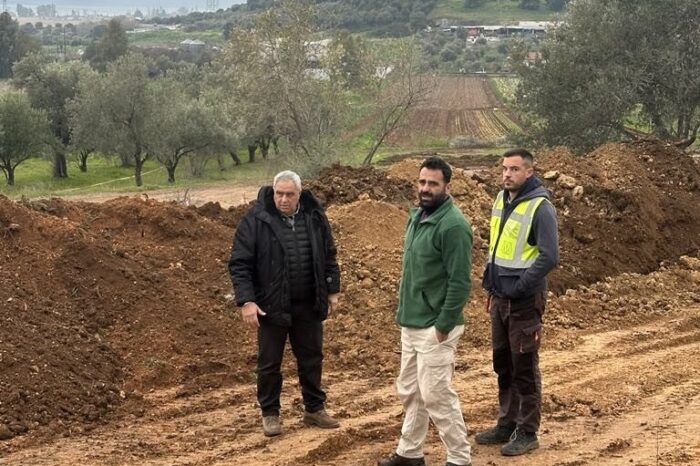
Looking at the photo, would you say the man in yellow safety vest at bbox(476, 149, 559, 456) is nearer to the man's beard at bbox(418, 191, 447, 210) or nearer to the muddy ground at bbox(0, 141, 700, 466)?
the muddy ground at bbox(0, 141, 700, 466)

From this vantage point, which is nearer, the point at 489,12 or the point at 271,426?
the point at 271,426

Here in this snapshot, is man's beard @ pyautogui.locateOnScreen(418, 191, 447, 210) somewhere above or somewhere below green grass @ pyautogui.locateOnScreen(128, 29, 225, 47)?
below

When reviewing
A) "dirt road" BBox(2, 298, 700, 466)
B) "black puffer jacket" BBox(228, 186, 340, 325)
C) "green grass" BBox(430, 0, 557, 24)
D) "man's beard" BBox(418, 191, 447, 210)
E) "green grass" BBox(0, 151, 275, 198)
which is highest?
"green grass" BBox(430, 0, 557, 24)

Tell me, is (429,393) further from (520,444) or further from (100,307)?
(100,307)

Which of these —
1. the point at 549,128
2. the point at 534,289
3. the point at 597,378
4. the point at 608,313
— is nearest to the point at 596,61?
the point at 549,128

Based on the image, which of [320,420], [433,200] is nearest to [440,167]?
[433,200]

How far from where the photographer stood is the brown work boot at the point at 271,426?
6.63 metres

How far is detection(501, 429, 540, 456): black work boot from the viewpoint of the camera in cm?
620

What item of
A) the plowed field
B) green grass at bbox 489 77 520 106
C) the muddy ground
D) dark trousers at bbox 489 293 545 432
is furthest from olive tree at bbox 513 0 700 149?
green grass at bbox 489 77 520 106

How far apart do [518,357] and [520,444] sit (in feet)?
2.19

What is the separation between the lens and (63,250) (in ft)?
29.7

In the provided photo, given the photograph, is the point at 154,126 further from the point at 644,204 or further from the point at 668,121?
the point at 644,204

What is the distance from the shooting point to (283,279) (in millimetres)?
6414

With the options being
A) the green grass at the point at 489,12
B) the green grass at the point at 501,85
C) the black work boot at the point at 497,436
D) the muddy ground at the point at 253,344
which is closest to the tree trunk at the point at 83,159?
the green grass at the point at 501,85
